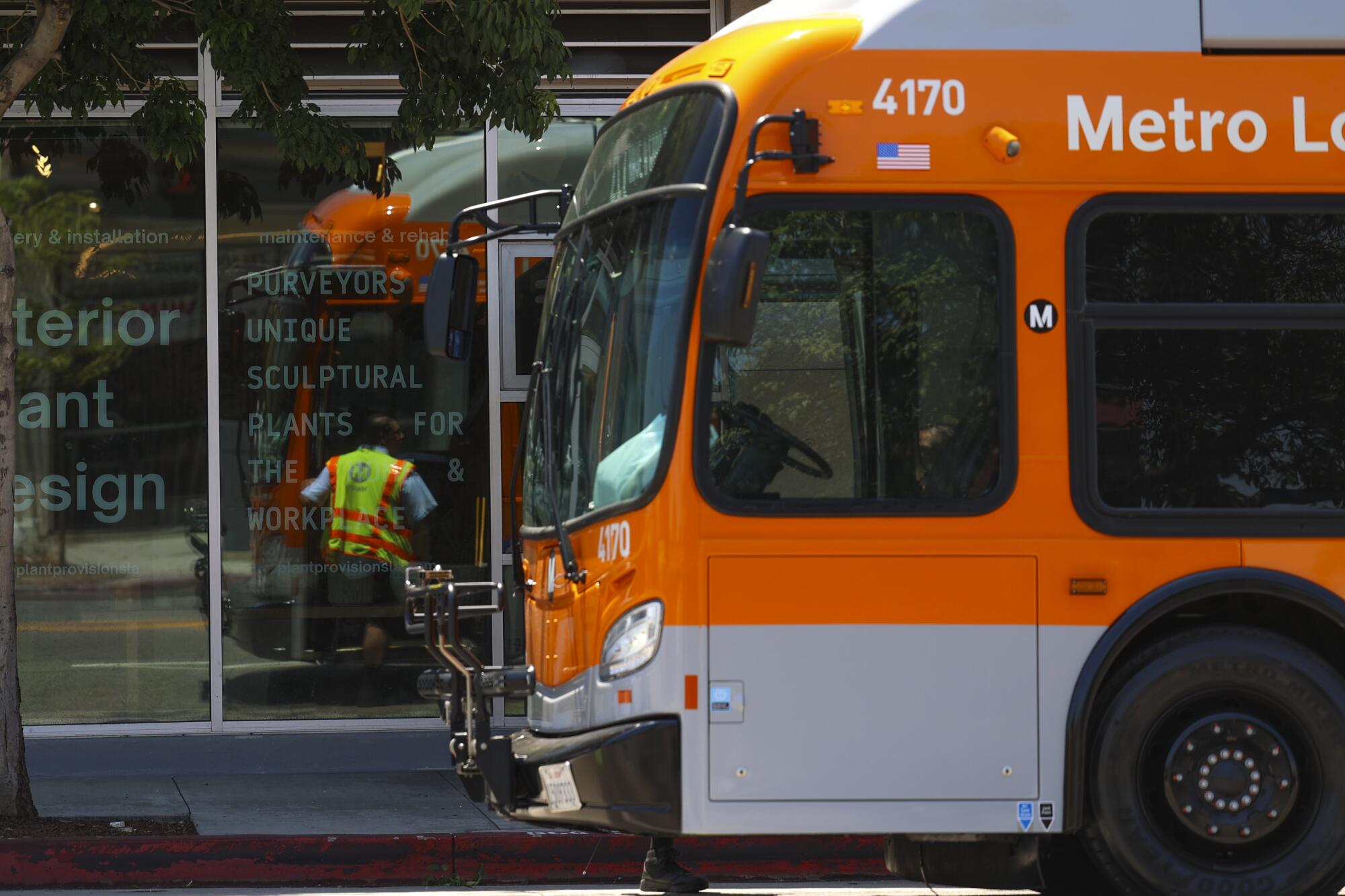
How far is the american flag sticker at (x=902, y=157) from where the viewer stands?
239 inches

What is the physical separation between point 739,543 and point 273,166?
6773 millimetres

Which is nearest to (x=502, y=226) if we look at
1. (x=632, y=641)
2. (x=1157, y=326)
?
(x=632, y=641)

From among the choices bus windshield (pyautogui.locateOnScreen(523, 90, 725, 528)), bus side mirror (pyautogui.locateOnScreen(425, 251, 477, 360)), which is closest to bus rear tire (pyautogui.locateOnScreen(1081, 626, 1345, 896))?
bus windshield (pyautogui.locateOnScreen(523, 90, 725, 528))

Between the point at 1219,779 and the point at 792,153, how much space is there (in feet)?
8.17

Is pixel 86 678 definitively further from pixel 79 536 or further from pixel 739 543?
pixel 739 543

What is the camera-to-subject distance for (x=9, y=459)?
9.06m

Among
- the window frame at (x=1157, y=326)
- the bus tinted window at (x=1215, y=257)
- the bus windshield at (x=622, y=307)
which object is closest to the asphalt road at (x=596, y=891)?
the bus windshield at (x=622, y=307)

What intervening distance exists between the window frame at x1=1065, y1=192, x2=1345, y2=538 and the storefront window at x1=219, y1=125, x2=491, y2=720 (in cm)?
→ 616

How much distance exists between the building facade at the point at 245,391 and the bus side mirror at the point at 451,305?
16.3 ft

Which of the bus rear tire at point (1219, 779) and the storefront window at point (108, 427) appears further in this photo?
the storefront window at point (108, 427)

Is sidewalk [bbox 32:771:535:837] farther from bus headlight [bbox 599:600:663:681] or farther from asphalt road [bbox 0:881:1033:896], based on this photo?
bus headlight [bbox 599:600:663:681]

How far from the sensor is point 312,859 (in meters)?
8.77

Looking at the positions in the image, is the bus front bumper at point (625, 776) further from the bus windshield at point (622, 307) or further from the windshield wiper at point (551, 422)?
the bus windshield at point (622, 307)

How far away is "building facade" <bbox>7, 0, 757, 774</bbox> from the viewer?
454 inches
